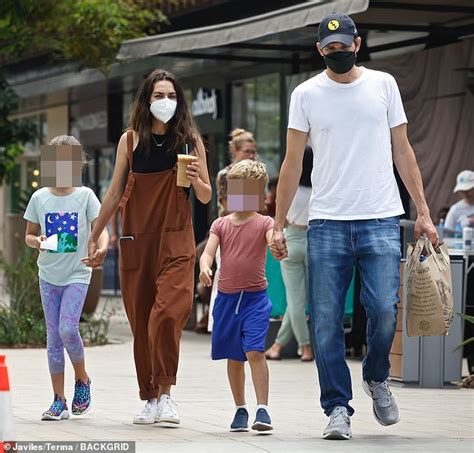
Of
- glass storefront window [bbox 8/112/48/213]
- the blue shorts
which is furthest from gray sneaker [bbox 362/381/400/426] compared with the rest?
glass storefront window [bbox 8/112/48/213]

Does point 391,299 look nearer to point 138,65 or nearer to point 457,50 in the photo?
point 457,50

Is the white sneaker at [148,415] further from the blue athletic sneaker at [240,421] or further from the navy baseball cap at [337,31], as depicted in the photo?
the navy baseball cap at [337,31]

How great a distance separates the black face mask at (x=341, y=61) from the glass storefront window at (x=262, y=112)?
1283 centimetres

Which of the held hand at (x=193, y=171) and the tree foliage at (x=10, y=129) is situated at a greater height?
the tree foliage at (x=10, y=129)

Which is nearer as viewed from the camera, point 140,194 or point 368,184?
point 368,184

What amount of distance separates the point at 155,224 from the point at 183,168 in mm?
405

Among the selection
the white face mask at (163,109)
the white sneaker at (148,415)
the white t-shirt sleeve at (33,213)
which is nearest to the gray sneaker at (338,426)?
the white sneaker at (148,415)

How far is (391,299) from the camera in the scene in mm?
7648

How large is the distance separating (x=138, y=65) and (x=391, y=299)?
12146mm

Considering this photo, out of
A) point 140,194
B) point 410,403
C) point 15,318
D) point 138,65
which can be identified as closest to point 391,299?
point 140,194

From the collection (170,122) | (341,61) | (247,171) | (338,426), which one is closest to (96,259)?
(170,122)

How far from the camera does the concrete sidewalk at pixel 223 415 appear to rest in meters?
7.49

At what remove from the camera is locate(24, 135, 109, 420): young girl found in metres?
8.66

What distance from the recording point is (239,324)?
8.19 meters
